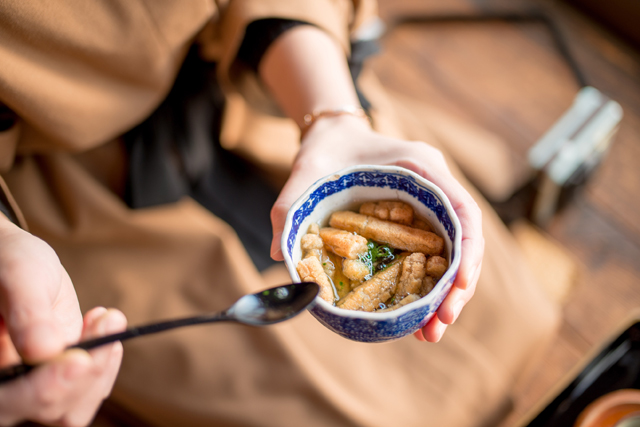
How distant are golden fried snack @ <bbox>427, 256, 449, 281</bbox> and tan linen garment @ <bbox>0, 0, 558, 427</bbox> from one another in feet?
1.18

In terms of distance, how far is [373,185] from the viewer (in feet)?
1.85

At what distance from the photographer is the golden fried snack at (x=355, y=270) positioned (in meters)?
0.53

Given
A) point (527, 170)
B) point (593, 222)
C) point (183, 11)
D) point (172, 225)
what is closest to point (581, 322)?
point (593, 222)

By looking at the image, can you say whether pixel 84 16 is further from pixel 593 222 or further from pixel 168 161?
pixel 593 222

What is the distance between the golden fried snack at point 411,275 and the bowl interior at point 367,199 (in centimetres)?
3

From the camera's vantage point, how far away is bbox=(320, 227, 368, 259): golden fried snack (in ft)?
1.75

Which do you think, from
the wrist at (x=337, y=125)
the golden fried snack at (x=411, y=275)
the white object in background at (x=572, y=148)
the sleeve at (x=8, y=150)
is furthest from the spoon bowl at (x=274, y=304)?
the white object in background at (x=572, y=148)

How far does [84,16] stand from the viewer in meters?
0.65

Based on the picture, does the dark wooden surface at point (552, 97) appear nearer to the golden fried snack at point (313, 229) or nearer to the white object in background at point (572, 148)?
the white object in background at point (572, 148)

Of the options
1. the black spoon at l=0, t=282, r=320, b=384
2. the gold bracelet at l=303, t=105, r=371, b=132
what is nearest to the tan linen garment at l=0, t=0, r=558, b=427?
the gold bracelet at l=303, t=105, r=371, b=132

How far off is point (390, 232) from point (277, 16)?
0.45 m

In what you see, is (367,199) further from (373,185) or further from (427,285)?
(427,285)

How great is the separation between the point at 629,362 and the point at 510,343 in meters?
0.19

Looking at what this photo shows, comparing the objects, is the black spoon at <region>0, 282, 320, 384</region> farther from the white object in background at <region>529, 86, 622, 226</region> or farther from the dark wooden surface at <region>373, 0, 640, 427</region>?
the white object in background at <region>529, 86, 622, 226</region>
